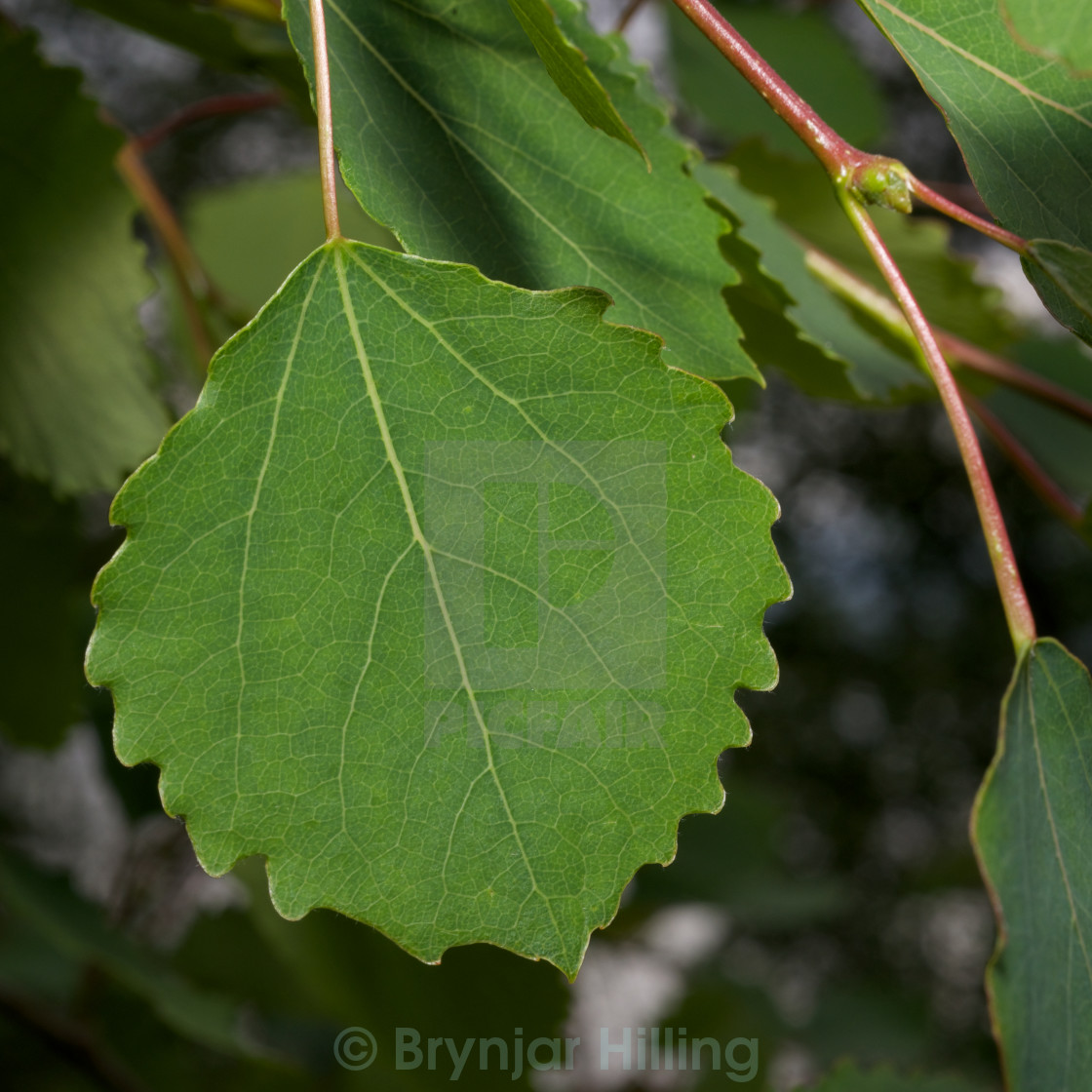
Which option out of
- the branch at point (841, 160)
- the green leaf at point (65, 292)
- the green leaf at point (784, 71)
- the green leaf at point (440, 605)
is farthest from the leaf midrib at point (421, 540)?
the green leaf at point (784, 71)

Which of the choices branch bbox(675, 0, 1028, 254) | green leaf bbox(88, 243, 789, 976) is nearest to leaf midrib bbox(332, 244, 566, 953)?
green leaf bbox(88, 243, 789, 976)

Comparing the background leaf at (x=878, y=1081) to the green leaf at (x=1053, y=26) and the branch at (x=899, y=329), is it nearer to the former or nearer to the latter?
the branch at (x=899, y=329)

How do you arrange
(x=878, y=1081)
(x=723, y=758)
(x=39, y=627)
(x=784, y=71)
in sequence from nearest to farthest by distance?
(x=878, y=1081) → (x=39, y=627) → (x=784, y=71) → (x=723, y=758)

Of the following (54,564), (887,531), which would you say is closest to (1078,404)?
(54,564)

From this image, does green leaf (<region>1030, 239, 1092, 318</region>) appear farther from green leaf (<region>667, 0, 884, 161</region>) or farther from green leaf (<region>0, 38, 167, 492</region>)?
green leaf (<region>667, 0, 884, 161</region>)

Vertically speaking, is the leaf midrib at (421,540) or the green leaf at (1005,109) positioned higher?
the green leaf at (1005,109)

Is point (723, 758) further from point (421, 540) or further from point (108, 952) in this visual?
point (421, 540)

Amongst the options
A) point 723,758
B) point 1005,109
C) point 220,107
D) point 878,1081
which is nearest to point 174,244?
point 220,107

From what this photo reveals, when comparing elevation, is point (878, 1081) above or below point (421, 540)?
below
